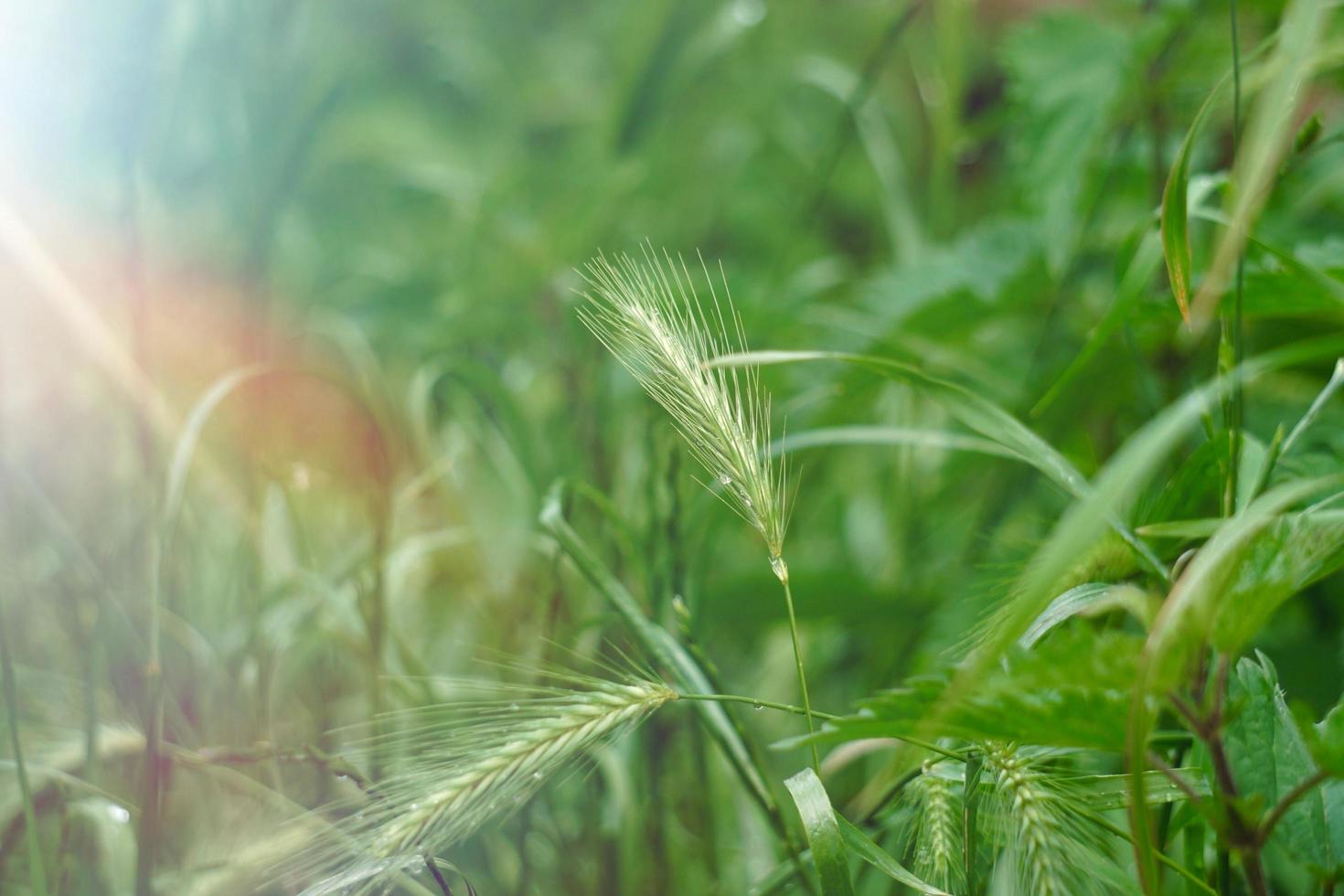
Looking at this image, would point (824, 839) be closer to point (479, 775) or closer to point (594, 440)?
point (479, 775)

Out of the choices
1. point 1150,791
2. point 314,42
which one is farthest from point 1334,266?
point 314,42

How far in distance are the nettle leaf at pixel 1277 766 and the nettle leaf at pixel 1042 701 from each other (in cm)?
10

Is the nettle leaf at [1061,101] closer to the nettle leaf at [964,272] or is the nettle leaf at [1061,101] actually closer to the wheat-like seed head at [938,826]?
the nettle leaf at [964,272]

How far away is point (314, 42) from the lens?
157 cm

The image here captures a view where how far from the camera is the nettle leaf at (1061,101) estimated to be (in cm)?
70

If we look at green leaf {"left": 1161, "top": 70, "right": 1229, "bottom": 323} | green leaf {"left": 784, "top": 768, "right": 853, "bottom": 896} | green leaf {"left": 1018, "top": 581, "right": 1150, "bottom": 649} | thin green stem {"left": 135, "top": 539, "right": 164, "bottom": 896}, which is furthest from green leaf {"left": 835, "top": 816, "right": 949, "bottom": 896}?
thin green stem {"left": 135, "top": 539, "right": 164, "bottom": 896}

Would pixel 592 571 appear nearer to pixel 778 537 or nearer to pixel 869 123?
pixel 778 537

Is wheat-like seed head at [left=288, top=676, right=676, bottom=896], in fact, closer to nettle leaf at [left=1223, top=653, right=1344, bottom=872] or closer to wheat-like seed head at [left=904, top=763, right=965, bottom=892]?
wheat-like seed head at [left=904, top=763, right=965, bottom=892]

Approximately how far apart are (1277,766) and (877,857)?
0.18 meters

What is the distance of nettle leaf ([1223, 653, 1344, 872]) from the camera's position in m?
0.37

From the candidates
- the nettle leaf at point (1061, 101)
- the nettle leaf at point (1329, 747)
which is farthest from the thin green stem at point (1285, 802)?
the nettle leaf at point (1061, 101)

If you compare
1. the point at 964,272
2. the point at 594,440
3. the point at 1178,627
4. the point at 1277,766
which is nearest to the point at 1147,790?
the point at 1277,766

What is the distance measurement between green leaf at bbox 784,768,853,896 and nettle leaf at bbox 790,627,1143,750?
8 cm

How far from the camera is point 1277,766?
39 centimetres
